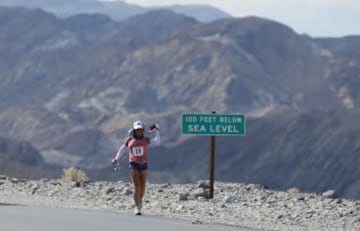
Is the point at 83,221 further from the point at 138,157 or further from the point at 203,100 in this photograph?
the point at 203,100

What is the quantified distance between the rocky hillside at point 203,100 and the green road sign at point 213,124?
81.2m

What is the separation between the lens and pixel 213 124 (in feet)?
66.1

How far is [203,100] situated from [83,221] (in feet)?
470

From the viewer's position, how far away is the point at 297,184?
4341 inches

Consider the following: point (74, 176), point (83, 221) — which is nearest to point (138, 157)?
point (83, 221)

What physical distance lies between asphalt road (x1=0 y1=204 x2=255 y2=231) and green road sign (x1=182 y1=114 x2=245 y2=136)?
3597 mm

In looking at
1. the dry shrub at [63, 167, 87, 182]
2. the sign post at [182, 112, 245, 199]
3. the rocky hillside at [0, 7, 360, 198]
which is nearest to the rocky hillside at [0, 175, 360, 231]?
the dry shrub at [63, 167, 87, 182]

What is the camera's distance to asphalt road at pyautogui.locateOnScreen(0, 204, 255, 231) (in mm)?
14312

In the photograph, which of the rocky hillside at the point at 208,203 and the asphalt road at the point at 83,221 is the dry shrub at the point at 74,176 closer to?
the rocky hillside at the point at 208,203

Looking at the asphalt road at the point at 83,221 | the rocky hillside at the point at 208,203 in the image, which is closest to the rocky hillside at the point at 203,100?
the rocky hillside at the point at 208,203

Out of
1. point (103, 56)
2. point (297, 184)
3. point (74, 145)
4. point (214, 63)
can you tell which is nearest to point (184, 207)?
point (297, 184)

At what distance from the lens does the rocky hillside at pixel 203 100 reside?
120188mm

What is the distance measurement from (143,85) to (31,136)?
75.9 ft

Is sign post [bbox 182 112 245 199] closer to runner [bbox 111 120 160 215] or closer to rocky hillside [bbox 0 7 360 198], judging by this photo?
runner [bbox 111 120 160 215]
